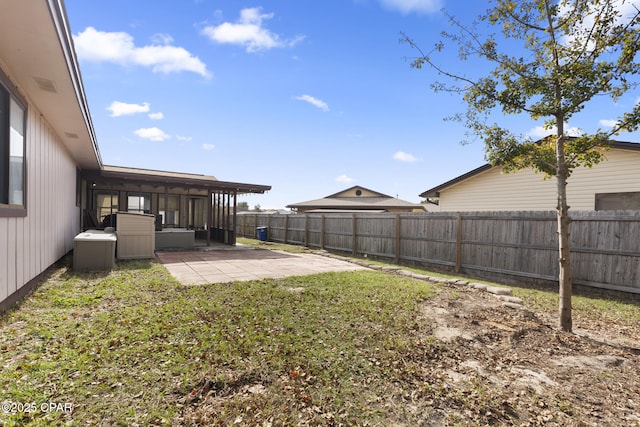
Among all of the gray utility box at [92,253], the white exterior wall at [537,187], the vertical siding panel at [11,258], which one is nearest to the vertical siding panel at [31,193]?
the vertical siding panel at [11,258]

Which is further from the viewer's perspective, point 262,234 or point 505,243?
point 262,234

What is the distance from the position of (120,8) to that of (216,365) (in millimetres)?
6848

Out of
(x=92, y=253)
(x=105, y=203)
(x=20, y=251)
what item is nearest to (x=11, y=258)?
(x=20, y=251)

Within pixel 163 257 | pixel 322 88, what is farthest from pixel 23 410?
pixel 322 88

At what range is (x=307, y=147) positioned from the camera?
23391 mm

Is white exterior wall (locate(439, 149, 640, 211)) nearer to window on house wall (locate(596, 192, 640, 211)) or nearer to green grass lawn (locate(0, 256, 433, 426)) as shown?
window on house wall (locate(596, 192, 640, 211))

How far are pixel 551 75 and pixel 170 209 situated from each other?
49.3ft

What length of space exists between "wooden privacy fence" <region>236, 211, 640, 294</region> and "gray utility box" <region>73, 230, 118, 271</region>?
26.8 ft

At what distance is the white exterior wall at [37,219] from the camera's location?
3820 mm

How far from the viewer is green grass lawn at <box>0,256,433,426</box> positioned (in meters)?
2.12

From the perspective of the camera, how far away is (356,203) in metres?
24.3

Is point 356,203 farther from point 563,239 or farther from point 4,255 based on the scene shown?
point 4,255

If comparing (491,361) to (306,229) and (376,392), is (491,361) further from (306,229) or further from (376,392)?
(306,229)

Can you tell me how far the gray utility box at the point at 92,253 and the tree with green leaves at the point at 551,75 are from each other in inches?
292
